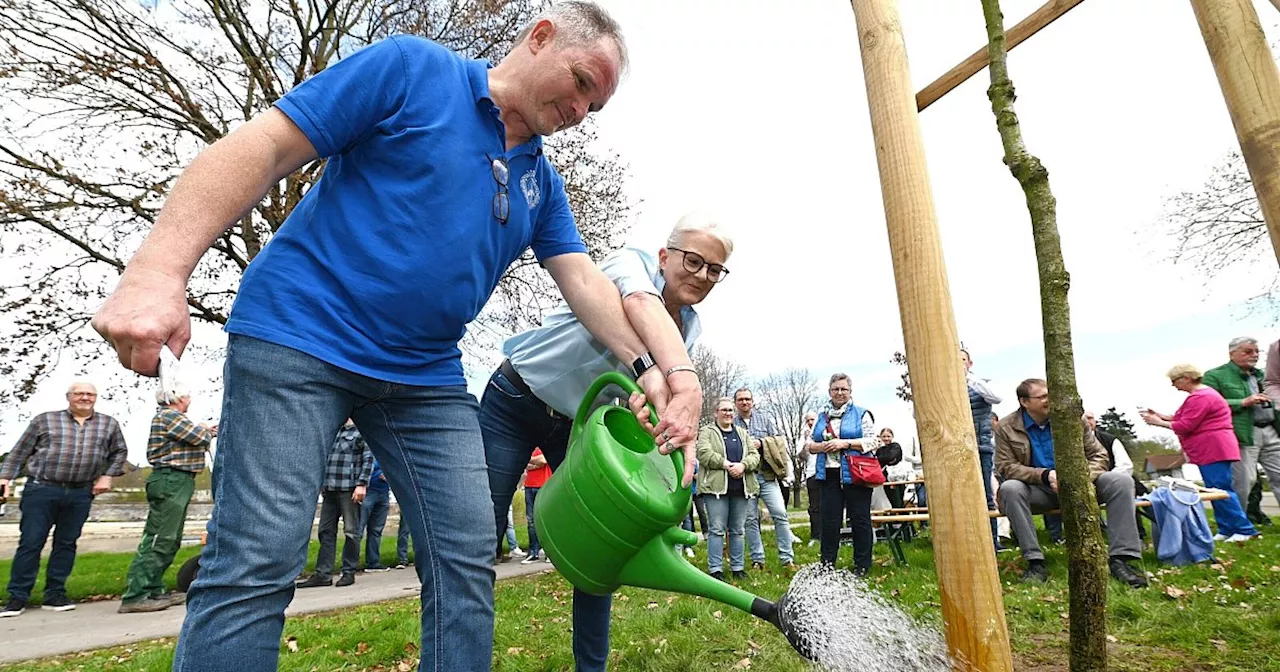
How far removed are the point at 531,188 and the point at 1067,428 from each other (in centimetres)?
141

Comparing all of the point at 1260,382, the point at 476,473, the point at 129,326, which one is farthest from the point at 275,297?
the point at 1260,382

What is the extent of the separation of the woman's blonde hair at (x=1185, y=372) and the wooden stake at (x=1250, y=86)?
5494 mm

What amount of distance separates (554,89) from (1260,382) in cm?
752

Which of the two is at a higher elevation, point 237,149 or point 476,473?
point 237,149

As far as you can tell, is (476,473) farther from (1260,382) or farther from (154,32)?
(154,32)

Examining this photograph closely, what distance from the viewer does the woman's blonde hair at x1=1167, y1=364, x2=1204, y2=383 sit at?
6.35 meters

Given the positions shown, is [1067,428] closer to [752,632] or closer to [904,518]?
[752,632]

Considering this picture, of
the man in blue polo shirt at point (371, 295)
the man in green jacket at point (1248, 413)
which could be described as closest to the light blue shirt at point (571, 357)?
the man in blue polo shirt at point (371, 295)

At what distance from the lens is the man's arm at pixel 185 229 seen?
1041mm

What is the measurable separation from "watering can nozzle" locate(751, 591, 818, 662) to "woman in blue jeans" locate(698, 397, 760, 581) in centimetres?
467

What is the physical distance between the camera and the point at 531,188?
177 cm

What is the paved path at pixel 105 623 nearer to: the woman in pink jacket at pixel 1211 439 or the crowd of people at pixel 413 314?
the crowd of people at pixel 413 314

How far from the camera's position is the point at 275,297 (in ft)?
4.50

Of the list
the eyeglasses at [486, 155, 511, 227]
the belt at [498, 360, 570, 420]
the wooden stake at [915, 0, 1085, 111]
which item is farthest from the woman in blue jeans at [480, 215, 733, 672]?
the wooden stake at [915, 0, 1085, 111]
